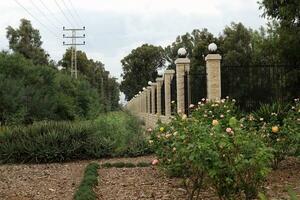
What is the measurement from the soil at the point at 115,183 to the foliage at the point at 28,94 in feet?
35.0

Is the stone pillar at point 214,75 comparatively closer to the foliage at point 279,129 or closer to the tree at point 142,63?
the foliage at point 279,129

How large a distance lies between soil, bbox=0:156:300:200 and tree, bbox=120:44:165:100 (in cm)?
5877

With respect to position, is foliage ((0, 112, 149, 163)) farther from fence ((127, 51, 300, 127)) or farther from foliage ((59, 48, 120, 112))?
foliage ((59, 48, 120, 112))

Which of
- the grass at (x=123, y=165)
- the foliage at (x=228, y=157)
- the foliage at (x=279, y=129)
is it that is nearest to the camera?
the foliage at (x=228, y=157)

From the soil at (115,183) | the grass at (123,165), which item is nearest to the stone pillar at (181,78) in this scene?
the grass at (123,165)

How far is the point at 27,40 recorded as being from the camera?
5338cm

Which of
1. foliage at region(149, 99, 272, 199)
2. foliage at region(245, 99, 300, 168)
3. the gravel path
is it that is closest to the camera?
foliage at region(149, 99, 272, 199)

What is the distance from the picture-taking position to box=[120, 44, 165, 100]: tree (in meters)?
70.9

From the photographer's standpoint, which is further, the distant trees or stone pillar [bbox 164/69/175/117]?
the distant trees

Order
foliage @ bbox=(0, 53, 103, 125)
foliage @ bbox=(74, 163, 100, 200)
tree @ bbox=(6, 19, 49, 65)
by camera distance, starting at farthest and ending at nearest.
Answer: tree @ bbox=(6, 19, 49, 65), foliage @ bbox=(0, 53, 103, 125), foliage @ bbox=(74, 163, 100, 200)

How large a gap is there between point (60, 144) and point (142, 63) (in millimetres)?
57454

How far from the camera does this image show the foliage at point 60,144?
45.9ft

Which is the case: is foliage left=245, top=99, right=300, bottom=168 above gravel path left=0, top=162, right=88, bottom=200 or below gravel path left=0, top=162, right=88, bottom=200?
above

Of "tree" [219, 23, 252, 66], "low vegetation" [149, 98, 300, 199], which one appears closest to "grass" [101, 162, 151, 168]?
"low vegetation" [149, 98, 300, 199]
